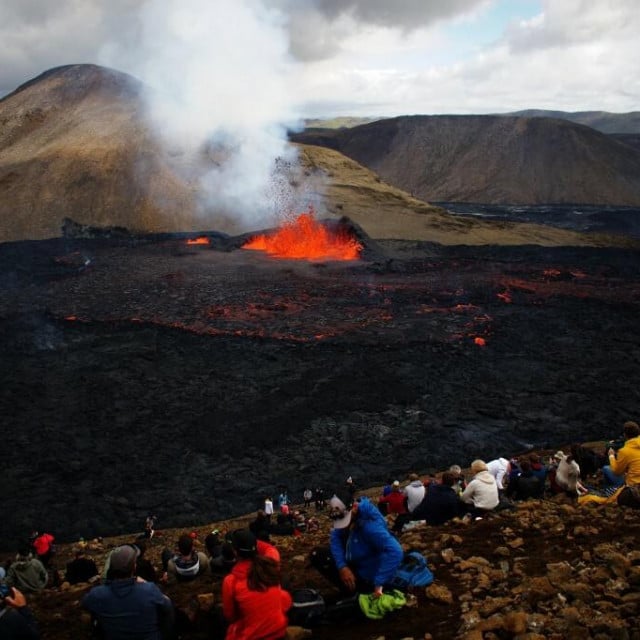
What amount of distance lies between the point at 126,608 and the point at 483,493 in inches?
211

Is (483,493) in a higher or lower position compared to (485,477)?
lower

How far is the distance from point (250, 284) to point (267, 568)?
2954cm

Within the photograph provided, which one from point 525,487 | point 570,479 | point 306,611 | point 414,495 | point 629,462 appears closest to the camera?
point 306,611

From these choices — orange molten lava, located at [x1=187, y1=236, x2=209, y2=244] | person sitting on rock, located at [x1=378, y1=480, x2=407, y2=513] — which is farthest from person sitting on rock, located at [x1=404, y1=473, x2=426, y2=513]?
orange molten lava, located at [x1=187, y1=236, x2=209, y2=244]

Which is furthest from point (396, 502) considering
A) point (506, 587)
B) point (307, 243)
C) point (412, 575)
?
point (307, 243)

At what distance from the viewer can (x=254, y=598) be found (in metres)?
4.43

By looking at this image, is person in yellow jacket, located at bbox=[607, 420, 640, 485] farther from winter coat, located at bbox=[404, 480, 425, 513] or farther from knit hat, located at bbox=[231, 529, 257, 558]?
knit hat, located at bbox=[231, 529, 257, 558]

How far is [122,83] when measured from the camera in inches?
2980

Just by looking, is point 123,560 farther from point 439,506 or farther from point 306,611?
point 439,506

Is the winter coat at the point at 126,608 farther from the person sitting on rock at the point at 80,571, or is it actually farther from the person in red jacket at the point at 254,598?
the person sitting on rock at the point at 80,571

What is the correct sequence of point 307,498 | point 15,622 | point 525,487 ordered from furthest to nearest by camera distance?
point 307,498, point 525,487, point 15,622

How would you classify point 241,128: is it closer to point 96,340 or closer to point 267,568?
point 96,340

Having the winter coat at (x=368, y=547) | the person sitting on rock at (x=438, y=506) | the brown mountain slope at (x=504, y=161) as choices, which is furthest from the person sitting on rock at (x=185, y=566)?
the brown mountain slope at (x=504, y=161)

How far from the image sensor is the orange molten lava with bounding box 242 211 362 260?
4444cm
